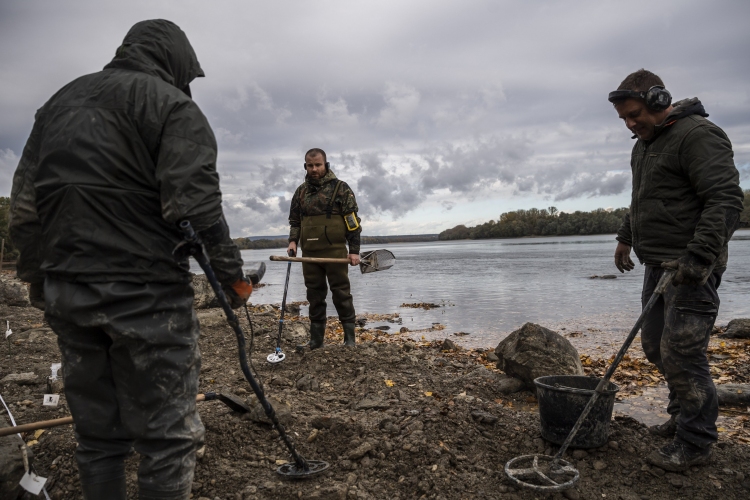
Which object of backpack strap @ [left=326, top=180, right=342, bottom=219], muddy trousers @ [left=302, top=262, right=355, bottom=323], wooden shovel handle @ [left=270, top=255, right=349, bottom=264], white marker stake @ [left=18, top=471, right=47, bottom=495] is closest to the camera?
white marker stake @ [left=18, top=471, right=47, bottom=495]

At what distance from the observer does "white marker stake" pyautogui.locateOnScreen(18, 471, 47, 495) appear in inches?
119

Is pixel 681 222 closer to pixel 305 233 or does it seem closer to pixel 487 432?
pixel 487 432

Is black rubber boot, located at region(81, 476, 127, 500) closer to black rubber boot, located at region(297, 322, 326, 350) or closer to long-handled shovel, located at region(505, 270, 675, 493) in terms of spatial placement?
long-handled shovel, located at region(505, 270, 675, 493)

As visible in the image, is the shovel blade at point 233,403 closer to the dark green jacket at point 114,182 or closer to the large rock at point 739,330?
the dark green jacket at point 114,182

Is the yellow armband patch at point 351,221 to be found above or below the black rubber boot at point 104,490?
above

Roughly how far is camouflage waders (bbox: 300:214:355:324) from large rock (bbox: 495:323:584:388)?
2395 mm

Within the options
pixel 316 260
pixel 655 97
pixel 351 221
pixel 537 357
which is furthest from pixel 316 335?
pixel 655 97

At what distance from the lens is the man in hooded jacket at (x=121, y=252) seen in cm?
233

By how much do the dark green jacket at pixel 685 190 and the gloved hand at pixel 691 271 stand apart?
2.2 inches

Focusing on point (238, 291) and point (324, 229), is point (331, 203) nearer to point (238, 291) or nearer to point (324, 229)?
point (324, 229)

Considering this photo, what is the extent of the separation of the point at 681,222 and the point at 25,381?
6168mm

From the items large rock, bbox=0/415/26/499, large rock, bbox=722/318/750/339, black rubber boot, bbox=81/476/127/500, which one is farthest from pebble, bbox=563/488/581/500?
large rock, bbox=722/318/750/339

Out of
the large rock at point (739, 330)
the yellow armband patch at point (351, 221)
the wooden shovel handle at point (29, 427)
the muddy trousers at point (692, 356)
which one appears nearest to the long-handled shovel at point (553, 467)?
the muddy trousers at point (692, 356)

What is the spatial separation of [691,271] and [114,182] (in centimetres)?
352
